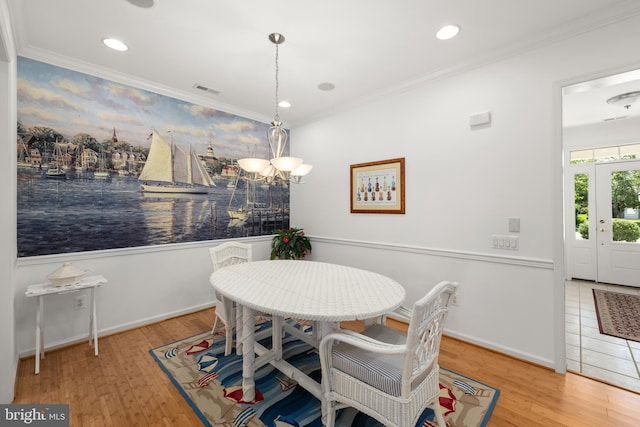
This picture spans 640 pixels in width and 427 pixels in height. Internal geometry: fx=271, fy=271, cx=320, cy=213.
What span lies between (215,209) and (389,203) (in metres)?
2.29

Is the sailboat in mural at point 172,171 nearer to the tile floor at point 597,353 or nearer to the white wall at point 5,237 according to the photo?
the white wall at point 5,237

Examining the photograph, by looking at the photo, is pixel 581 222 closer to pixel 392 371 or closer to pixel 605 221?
pixel 605 221

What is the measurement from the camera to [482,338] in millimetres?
2604

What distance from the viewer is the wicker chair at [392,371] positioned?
4.29ft

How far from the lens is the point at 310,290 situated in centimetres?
194

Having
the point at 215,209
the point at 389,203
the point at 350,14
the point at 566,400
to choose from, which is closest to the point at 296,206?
the point at 215,209

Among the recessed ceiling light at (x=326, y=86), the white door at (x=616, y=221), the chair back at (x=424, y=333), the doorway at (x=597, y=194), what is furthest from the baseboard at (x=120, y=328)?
the white door at (x=616, y=221)

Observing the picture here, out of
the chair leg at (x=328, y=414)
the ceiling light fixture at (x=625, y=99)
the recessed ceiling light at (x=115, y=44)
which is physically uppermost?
the recessed ceiling light at (x=115, y=44)

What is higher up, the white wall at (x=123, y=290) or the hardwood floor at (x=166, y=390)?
the white wall at (x=123, y=290)

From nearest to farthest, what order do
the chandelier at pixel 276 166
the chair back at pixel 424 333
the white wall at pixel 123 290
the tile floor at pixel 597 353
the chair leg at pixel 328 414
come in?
1. the chair back at pixel 424 333
2. the chair leg at pixel 328 414
3. the chandelier at pixel 276 166
4. the tile floor at pixel 597 353
5. the white wall at pixel 123 290

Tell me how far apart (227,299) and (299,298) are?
3.44ft

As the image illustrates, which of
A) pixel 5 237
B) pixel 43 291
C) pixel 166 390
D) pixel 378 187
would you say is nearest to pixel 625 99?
pixel 378 187

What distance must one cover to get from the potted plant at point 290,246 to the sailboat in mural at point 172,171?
1253 mm

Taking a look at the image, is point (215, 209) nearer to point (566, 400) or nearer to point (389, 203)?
point (389, 203)
